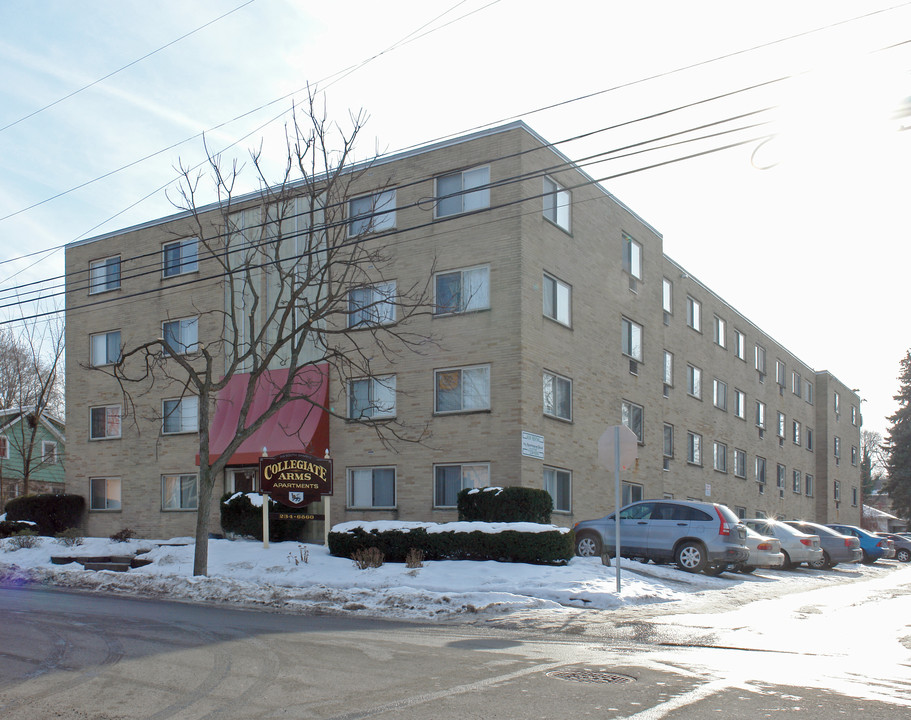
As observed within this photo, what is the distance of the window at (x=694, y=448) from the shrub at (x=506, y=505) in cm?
1396

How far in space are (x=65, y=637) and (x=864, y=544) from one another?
26746mm

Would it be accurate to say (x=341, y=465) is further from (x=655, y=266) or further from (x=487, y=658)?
(x=487, y=658)

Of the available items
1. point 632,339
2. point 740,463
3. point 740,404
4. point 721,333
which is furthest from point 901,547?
point 632,339

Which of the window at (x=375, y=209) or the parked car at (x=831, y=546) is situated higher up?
the window at (x=375, y=209)

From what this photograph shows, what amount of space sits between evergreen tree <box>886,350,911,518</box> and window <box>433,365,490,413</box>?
48.0 m

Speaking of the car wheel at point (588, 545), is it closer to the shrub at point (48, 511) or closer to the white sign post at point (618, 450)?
the white sign post at point (618, 450)

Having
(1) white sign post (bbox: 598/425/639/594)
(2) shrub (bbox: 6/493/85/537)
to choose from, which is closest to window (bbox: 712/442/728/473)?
(1) white sign post (bbox: 598/425/639/594)


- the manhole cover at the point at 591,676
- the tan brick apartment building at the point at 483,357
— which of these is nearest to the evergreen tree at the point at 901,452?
the tan brick apartment building at the point at 483,357

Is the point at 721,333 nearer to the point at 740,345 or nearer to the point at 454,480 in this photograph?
the point at 740,345

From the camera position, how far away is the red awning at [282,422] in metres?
23.2

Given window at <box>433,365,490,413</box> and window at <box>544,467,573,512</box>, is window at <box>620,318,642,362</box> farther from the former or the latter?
window at <box>433,365,490,413</box>

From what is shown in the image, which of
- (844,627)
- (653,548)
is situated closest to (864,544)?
(653,548)

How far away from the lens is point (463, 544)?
17719mm

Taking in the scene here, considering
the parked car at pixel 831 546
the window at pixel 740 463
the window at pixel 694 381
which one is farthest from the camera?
the window at pixel 740 463
